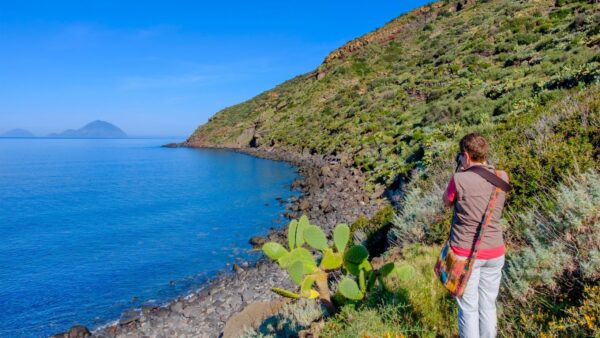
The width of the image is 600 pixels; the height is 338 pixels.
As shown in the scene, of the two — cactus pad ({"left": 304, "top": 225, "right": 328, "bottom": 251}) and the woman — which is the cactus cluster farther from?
the woman

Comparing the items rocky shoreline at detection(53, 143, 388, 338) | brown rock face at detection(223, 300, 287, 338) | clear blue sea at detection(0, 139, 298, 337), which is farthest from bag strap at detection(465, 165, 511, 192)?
clear blue sea at detection(0, 139, 298, 337)

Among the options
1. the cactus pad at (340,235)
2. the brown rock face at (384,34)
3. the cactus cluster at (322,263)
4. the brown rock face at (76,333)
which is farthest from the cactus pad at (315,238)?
the brown rock face at (384,34)

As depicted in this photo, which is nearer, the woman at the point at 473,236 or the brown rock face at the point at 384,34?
the woman at the point at 473,236

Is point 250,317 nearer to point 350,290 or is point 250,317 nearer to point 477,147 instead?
point 350,290

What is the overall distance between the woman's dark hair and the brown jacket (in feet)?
0.39

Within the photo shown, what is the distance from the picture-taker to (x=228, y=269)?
14367 mm

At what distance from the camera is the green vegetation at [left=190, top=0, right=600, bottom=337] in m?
4.29

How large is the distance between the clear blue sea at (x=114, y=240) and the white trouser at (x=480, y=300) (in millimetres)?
10947

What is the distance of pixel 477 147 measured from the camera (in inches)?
139

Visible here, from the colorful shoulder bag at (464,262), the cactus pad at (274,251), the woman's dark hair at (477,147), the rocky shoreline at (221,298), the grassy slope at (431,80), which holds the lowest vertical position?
the rocky shoreline at (221,298)

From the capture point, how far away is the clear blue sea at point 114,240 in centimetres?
1204

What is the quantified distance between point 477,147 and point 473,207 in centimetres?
58

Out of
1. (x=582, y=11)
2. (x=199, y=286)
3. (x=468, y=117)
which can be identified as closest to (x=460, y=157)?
(x=199, y=286)

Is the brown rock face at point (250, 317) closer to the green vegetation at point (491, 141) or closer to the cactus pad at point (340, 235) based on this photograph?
the green vegetation at point (491, 141)
